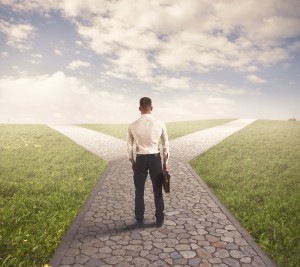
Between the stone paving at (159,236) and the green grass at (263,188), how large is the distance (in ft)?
1.38

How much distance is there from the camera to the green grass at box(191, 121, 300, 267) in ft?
17.7

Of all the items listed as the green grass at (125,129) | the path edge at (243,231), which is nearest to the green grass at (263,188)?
the path edge at (243,231)

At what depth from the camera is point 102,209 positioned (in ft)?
21.4

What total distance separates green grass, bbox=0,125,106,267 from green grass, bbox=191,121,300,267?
144 inches

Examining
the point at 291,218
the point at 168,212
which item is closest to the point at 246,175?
the point at 291,218

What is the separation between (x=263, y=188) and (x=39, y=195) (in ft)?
20.4

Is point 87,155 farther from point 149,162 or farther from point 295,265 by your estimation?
point 295,265

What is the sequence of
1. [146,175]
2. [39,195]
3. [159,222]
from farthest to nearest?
[39,195] < [159,222] < [146,175]

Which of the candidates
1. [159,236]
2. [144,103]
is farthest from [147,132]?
[159,236]

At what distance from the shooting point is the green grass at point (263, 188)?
5.40 m

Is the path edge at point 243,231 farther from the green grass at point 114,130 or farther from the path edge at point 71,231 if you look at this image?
the green grass at point 114,130

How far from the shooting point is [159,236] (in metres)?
5.20

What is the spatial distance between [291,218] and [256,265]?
2.51 meters

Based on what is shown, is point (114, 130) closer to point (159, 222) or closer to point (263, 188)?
point (263, 188)
